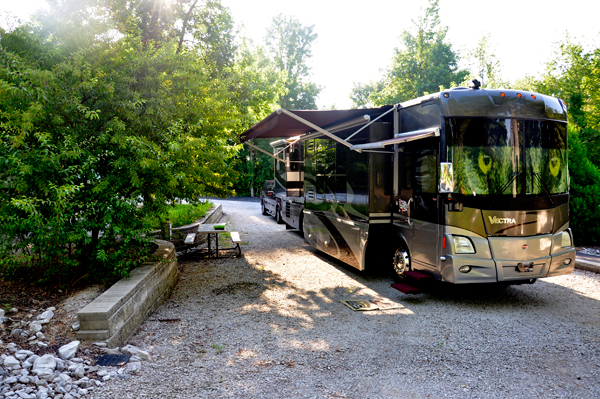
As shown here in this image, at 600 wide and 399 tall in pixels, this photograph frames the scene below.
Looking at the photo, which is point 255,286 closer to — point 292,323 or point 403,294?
point 292,323

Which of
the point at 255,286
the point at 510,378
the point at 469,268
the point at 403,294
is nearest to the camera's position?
the point at 510,378

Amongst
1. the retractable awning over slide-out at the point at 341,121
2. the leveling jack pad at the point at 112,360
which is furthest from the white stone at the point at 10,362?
the retractable awning over slide-out at the point at 341,121

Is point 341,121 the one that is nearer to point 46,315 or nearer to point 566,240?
point 566,240

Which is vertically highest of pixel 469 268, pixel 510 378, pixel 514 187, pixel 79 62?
pixel 79 62

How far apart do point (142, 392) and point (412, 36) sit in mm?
35184

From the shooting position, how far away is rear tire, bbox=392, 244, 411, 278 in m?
6.64

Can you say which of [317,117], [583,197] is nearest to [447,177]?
[317,117]

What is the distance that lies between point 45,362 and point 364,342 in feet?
10.4

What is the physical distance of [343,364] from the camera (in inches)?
161

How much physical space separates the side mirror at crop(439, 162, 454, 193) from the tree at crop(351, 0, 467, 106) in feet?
89.5

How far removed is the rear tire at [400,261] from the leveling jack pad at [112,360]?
4316mm

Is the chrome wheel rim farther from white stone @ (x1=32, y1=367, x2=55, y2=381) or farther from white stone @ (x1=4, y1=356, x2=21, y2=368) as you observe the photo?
white stone @ (x1=4, y1=356, x2=21, y2=368)

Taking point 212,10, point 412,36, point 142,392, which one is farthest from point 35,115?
point 412,36

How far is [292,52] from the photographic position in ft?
135
